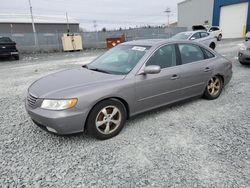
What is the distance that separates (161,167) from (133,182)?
0.43 meters

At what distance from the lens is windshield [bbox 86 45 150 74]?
3389 mm

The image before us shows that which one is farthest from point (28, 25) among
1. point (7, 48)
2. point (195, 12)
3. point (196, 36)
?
point (196, 36)

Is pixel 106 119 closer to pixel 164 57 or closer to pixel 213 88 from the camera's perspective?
pixel 164 57

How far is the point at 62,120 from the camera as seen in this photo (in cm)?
265

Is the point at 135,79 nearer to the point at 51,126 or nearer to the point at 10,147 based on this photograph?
the point at 51,126

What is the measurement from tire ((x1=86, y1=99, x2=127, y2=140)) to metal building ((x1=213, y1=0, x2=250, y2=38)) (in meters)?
26.1

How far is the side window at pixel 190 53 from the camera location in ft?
12.8

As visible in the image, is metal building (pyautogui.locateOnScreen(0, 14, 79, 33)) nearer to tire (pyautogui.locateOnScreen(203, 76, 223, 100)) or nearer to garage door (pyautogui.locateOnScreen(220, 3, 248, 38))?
garage door (pyautogui.locateOnScreen(220, 3, 248, 38))

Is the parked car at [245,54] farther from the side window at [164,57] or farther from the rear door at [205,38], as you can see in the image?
the side window at [164,57]

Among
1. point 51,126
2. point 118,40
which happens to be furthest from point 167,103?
point 118,40

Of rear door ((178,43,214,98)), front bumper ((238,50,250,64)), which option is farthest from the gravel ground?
front bumper ((238,50,250,64))

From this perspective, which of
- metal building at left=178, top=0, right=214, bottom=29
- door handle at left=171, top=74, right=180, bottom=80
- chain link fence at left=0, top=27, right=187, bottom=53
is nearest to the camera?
door handle at left=171, top=74, right=180, bottom=80

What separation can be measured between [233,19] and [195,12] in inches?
324

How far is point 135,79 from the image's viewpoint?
318 centimetres
